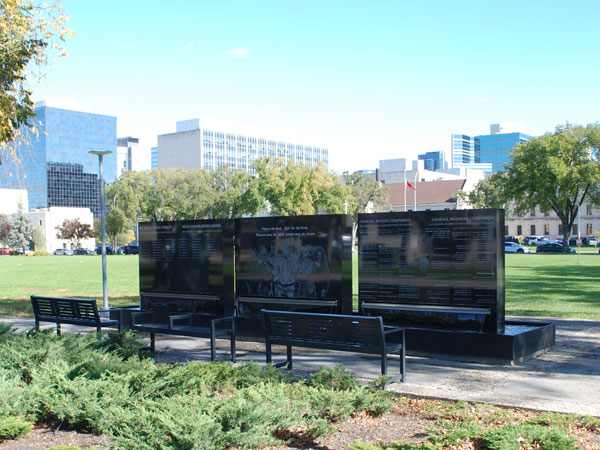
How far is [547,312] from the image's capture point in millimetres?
14938

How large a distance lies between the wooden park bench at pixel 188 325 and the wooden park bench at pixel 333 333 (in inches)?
42.8

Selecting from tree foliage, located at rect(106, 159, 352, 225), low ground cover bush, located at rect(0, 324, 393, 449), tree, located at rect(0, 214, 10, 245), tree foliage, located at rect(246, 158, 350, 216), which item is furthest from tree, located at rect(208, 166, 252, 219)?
low ground cover bush, located at rect(0, 324, 393, 449)

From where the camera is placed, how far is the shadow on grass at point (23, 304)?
15799 millimetres

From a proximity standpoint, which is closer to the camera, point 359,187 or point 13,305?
point 13,305

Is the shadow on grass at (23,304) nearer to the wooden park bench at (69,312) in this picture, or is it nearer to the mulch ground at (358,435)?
the wooden park bench at (69,312)

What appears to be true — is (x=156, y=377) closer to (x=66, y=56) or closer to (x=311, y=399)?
(x=311, y=399)

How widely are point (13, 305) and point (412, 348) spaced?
12.7m

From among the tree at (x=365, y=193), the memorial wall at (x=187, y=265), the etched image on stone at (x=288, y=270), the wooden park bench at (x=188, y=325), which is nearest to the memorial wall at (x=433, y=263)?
the etched image on stone at (x=288, y=270)

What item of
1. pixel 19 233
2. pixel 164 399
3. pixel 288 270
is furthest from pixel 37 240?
pixel 164 399

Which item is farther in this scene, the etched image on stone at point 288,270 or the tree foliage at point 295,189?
the tree foliage at point 295,189

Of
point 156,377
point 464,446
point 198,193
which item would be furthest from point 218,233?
point 198,193

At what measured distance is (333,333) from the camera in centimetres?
797

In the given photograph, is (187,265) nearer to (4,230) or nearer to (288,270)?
(288,270)

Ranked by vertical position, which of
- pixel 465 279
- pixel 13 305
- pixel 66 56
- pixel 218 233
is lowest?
pixel 13 305
